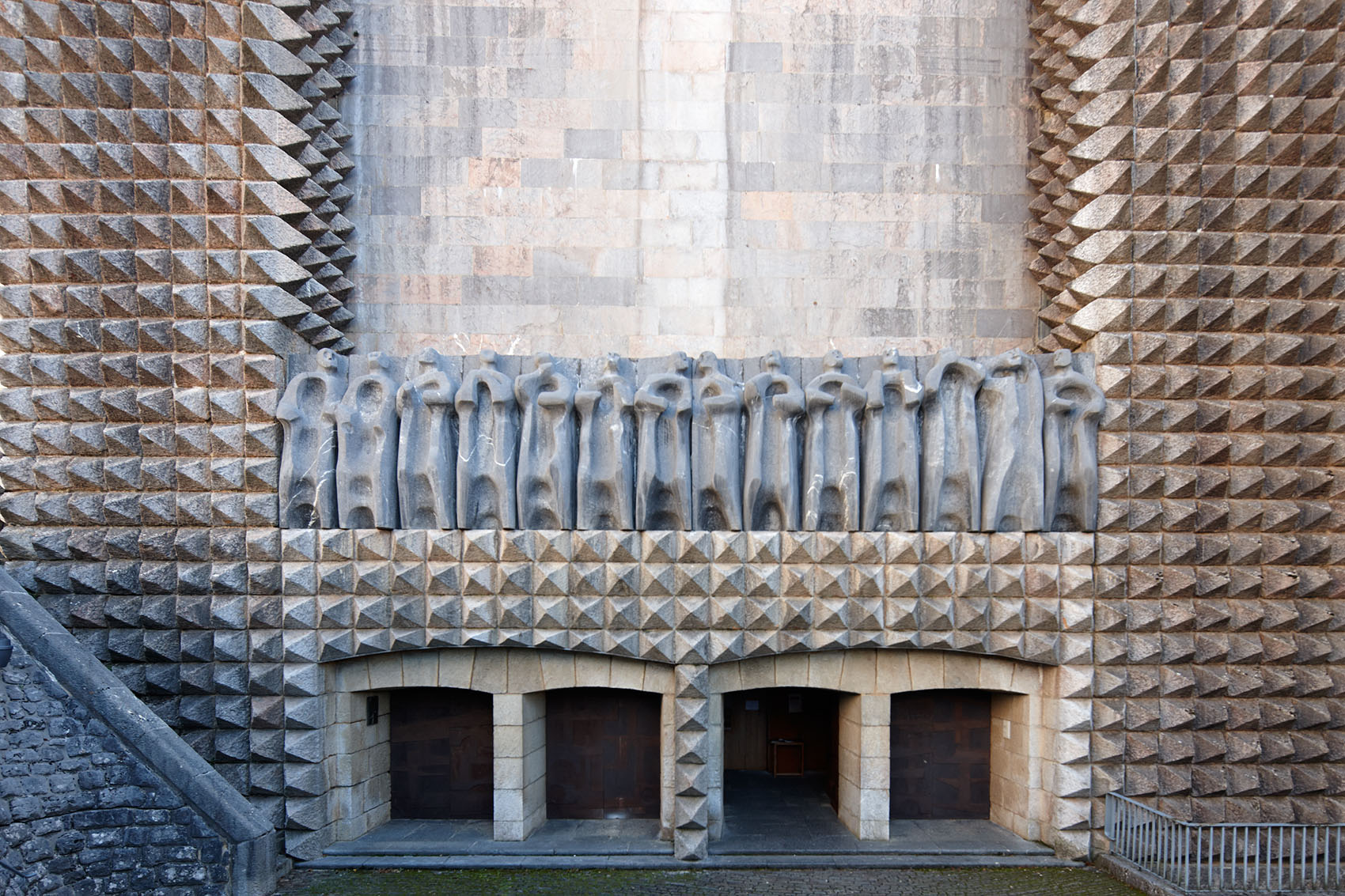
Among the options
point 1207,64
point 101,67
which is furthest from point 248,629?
point 1207,64

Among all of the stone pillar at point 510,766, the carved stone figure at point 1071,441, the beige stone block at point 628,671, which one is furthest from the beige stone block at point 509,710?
the carved stone figure at point 1071,441

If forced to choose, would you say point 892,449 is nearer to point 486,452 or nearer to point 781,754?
point 486,452

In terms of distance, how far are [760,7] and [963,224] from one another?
163 inches

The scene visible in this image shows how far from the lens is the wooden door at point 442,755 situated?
9.41 meters

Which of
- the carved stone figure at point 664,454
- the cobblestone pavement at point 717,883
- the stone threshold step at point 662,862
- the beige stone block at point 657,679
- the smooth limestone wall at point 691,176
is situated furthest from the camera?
the smooth limestone wall at point 691,176

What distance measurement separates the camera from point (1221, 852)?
25.5ft

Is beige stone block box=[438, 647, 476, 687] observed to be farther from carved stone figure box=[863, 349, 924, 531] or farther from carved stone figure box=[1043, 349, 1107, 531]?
carved stone figure box=[1043, 349, 1107, 531]

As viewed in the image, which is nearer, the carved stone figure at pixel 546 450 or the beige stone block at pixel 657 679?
the carved stone figure at pixel 546 450

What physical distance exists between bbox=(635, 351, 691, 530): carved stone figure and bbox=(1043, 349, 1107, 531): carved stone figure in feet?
13.7

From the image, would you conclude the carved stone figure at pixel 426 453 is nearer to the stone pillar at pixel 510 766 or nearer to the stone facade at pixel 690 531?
the stone facade at pixel 690 531

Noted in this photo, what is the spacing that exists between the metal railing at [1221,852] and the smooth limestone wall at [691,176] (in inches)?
239

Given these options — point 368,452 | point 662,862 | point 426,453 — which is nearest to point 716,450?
point 426,453

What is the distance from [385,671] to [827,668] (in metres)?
5.27

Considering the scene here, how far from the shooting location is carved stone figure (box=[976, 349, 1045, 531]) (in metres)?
8.42
